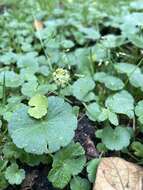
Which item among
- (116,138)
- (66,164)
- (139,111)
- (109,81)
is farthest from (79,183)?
(109,81)

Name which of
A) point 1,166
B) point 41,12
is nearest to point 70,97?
point 1,166

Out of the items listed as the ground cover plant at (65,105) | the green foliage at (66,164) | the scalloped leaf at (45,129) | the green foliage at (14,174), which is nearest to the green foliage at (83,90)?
the ground cover plant at (65,105)

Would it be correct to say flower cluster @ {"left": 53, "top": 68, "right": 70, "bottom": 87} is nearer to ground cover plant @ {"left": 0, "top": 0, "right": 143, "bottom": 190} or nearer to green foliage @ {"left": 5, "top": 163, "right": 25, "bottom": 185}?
ground cover plant @ {"left": 0, "top": 0, "right": 143, "bottom": 190}

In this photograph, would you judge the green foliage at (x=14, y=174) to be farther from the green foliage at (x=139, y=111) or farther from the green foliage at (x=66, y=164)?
the green foliage at (x=139, y=111)

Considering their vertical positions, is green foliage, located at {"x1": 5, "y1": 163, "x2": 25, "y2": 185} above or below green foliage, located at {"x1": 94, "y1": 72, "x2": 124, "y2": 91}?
below

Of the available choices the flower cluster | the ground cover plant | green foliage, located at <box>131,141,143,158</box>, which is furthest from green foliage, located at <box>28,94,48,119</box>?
green foliage, located at <box>131,141,143,158</box>

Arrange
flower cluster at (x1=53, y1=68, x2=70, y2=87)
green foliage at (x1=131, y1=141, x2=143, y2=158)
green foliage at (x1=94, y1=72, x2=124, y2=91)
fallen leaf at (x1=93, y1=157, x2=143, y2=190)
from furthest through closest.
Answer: green foliage at (x1=94, y1=72, x2=124, y2=91) < flower cluster at (x1=53, y1=68, x2=70, y2=87) < green foliage at (x1=131, y1=141, x2=143, y2=158) < fallen leaf at (x1=93, y1=157, x2=143, y2=190)

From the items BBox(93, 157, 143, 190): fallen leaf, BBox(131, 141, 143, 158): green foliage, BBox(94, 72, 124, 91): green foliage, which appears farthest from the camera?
BBox(94, 72, 124, 91): green foliage

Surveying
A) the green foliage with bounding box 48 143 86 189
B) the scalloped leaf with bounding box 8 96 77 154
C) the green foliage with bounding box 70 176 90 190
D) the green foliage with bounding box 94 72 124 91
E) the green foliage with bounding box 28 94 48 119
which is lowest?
the green foliage with bounding box 70 176 90 190
